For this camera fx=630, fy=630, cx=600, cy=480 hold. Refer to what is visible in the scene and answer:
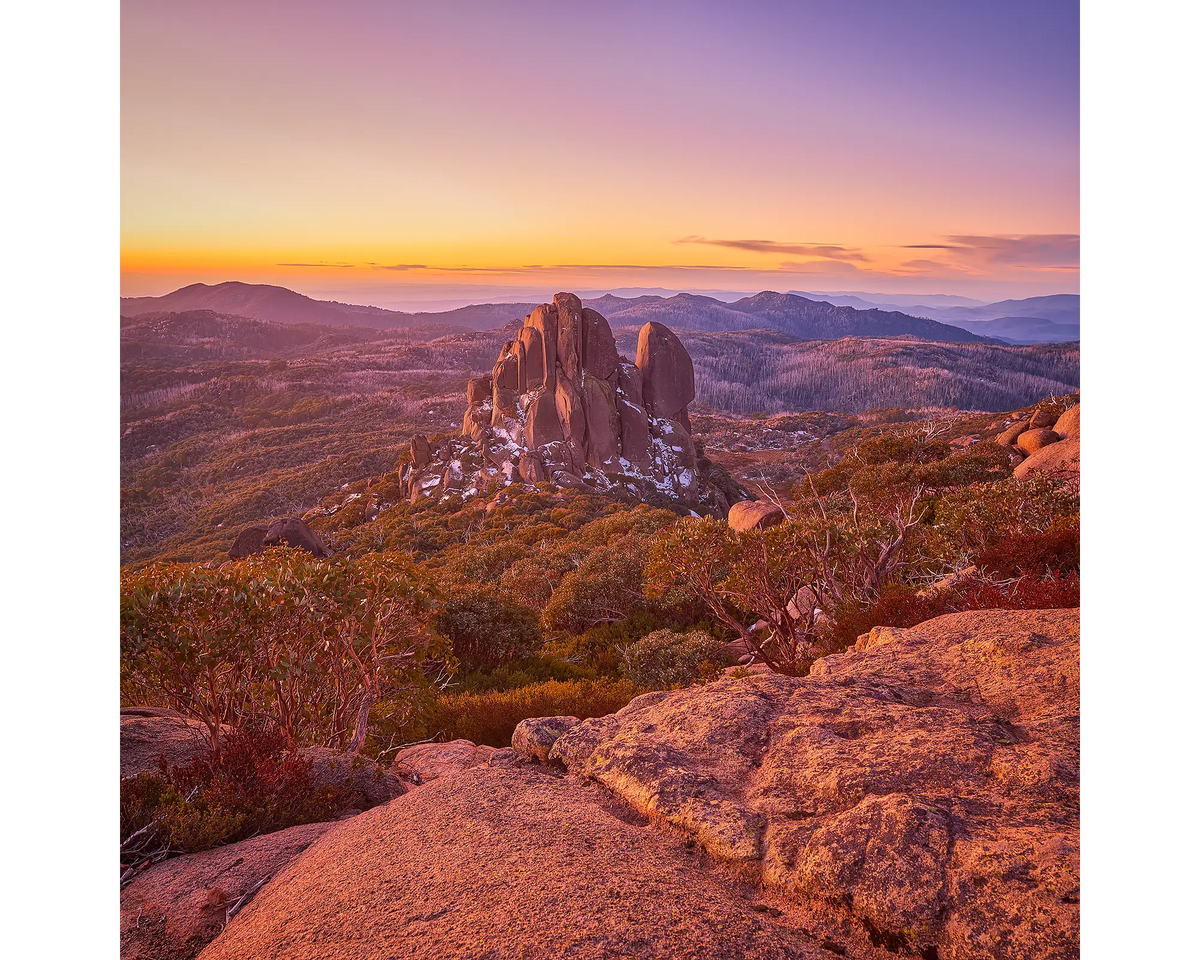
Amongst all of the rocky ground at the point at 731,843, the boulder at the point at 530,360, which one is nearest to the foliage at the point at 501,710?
the rocky ground at the point at 731,843

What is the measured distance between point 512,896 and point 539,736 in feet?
8.25

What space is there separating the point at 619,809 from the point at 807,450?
94.5m

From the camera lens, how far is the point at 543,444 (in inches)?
2338

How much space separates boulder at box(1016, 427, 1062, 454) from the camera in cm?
2894

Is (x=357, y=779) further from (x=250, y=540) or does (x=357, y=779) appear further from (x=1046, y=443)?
(x=250, y=540)

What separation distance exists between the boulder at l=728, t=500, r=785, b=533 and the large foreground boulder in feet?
76.2

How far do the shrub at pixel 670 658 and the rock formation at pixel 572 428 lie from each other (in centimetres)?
4005

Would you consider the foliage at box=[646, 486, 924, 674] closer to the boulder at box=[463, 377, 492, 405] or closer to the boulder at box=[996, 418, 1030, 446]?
the boulder at box=[996, 418, 1030, 446]

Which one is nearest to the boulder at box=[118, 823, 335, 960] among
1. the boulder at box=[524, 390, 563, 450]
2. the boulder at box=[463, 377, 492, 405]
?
the boulder at box=[524, 390, 563, 450]

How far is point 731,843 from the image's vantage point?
389 cm

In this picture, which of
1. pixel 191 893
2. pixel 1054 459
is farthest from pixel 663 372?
pixel 191 893

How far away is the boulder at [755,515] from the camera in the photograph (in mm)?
27172

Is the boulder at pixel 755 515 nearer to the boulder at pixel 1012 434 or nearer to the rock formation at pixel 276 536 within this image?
the boulder at pixel 1012 434

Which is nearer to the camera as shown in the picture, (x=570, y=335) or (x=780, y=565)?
(x=780, y=565)
